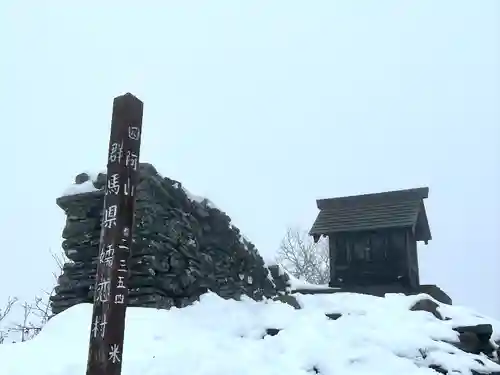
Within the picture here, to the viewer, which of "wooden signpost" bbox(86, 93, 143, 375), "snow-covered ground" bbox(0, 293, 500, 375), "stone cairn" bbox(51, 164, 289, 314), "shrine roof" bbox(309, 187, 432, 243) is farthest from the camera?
"shrine roof" bbox(309, 187, 432, 243)

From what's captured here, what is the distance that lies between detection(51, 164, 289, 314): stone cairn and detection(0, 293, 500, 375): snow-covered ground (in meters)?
0.36

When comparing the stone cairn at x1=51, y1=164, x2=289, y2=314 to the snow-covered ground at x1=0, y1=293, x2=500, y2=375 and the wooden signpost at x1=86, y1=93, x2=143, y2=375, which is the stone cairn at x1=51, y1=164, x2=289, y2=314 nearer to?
the snow-covered ground at x1=0, y1=293, x2=500, y2=375

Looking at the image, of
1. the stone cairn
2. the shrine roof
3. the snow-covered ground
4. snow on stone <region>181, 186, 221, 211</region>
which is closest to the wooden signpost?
the snow-covered ground

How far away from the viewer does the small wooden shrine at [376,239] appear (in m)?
15.8

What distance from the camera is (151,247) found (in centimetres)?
775

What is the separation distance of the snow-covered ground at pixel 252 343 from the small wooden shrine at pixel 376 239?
23.0 feet

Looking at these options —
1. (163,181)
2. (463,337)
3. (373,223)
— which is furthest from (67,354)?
(373,223)

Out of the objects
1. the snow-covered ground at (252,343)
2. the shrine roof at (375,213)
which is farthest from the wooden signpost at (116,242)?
the shrine roof at (375,213)

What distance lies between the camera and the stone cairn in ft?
25.3

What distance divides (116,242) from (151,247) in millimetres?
3792

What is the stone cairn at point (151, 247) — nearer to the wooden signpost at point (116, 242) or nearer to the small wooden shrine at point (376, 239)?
the wooden signpost at point (116, 242)

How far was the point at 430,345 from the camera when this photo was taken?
7152 mm

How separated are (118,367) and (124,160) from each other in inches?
59.9

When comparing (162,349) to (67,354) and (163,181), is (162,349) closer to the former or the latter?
(67,354)
